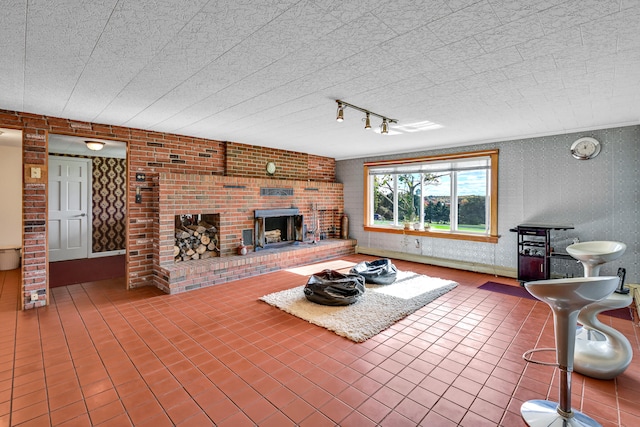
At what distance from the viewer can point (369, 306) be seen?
3756 millimetres

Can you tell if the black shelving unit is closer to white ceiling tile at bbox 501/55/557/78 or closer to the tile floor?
the tile floor

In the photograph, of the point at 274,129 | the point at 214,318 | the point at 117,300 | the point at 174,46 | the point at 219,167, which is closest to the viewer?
the point at 174,46

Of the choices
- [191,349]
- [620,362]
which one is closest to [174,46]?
[191,349]

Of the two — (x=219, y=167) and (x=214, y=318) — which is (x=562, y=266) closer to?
(x=214, y=318)

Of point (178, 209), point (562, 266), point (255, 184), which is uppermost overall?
point (255, 184)

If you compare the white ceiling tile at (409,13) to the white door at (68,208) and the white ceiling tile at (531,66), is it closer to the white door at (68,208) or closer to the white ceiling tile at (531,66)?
the white ceiling tile at (531,66)

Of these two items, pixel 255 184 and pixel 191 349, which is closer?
pixel 191 349

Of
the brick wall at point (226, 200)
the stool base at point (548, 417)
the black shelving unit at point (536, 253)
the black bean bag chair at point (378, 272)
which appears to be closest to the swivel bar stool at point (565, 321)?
the stool base at point (548, 417)

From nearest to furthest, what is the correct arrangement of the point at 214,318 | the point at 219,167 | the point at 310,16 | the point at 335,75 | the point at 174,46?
the point at 310,16 → the point at 174,46 → the point at 335,75 → the point at 214,318 → the point at 219,167

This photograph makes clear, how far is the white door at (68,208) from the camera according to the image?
20.2 ft

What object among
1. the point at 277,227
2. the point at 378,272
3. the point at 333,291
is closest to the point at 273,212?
the point at 277,227

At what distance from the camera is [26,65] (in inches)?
91.7

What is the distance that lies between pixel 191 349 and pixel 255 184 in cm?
345

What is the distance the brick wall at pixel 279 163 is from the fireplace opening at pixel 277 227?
807 mm
